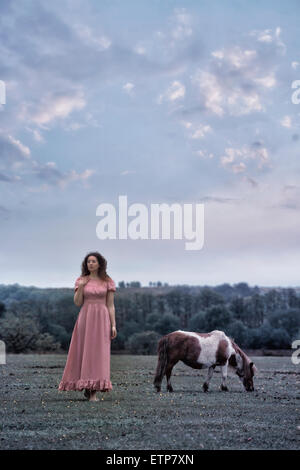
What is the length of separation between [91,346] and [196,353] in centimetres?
346

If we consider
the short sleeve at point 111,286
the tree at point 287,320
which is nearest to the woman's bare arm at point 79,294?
the short sleeve at point 111,286

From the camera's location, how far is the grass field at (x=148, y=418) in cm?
831

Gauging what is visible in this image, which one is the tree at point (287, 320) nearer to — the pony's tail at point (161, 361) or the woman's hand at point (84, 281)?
the pony's tail at point (161, 361)

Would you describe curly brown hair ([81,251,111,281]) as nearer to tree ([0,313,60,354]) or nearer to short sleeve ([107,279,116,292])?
short sleeve ([107,279,116,292])

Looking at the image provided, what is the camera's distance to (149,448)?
778cm

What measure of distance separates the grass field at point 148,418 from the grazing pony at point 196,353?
18.8 inches

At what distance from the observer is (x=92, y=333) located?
13.1 meters

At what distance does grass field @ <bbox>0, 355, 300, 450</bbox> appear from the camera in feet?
27.3

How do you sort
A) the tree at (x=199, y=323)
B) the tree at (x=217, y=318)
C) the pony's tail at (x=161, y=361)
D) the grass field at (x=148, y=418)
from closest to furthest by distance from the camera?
the grass field at (x=148, y=418)
the pony's tail at (x=161, y=361)
the tree at (x=217, y=318)
the tree at (x=199, y=323)

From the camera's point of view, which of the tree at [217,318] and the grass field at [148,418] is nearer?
the grass field at [148,418]

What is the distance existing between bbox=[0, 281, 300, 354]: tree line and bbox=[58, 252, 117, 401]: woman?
36.4m

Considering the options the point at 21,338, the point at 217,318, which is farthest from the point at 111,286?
the point at 217,318

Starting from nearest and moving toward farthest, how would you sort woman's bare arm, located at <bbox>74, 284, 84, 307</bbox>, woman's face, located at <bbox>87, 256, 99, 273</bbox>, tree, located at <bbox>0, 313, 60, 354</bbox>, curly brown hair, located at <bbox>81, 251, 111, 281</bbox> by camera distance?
woman's bare arm, located at <bbox>74, 284, 84, 307</bbox>, woman's face, located at <bbox>87, 256, 99, 273</bbox>, curly brown hair, located at <bbox>81, 251, 111, 281</bbox>, tree, located at <bbox>0, 313, 60, 354</bbox>

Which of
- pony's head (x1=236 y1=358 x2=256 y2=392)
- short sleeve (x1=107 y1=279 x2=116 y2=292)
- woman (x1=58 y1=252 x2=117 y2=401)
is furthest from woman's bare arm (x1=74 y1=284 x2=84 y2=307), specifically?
pony's head (x1=236 y1=358 x2=256 y2=392)
